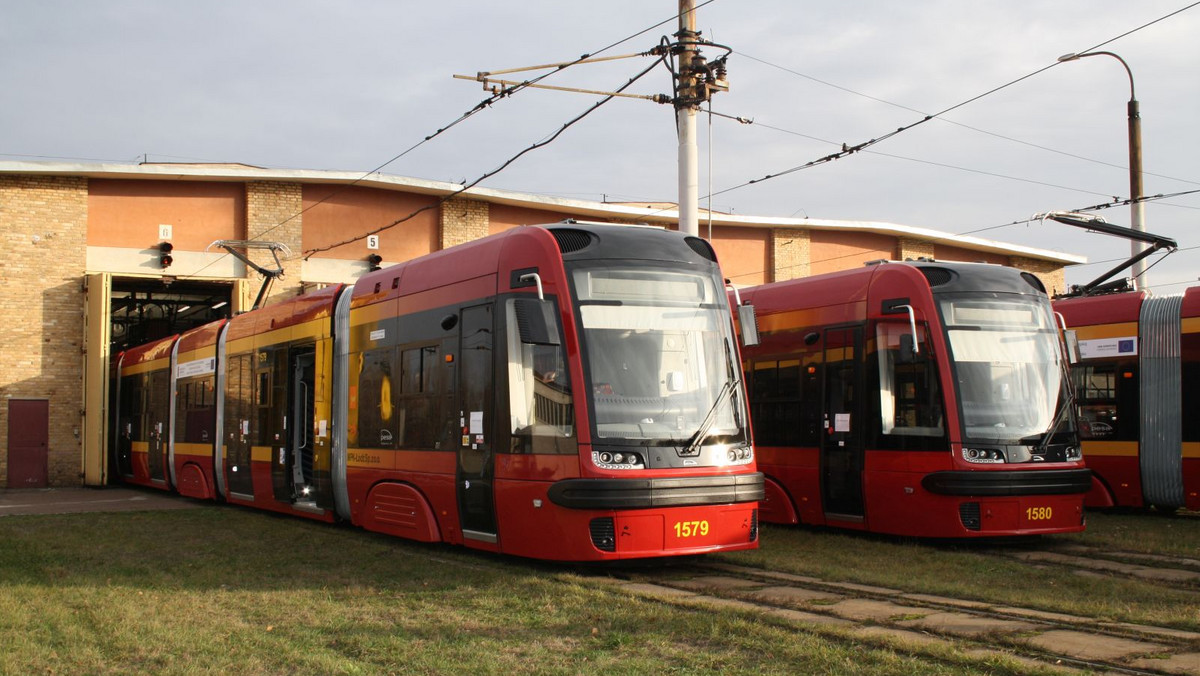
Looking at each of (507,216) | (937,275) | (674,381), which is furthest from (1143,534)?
(507,216)

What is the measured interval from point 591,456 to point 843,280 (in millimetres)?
5203

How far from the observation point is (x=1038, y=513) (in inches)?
486

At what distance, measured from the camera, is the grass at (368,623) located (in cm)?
664

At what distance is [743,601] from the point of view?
29.2 ft

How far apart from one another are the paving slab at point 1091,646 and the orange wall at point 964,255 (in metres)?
35.9

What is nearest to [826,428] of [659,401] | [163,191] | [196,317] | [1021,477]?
[1021,477]

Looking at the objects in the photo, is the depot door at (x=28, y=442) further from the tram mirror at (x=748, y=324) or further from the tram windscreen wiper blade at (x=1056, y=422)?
the tram windscreen wiper blade at (x=1056, y=422)

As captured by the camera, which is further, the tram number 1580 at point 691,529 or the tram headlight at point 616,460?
the tram number 1580 at point 691,529

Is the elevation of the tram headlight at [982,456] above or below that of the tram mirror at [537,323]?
below

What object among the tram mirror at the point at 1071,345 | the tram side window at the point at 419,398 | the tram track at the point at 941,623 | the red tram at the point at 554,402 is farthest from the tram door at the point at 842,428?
the tram side window at the point at 419,398

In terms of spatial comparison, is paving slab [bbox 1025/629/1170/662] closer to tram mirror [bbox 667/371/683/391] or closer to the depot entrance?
tram mirror [bbox 667/371/683/391]

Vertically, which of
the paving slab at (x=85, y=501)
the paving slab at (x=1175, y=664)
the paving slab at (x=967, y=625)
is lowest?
the paving slab at (x=85, y=501)

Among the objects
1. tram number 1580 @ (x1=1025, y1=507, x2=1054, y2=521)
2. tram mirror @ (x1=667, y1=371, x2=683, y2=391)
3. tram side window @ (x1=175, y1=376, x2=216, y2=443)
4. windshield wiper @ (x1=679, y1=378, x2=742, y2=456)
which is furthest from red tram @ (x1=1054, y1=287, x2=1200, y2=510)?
tram side window @ (x1=175, y1=376, x2=216, y2=443)

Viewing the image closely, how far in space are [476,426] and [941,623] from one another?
5195mm
